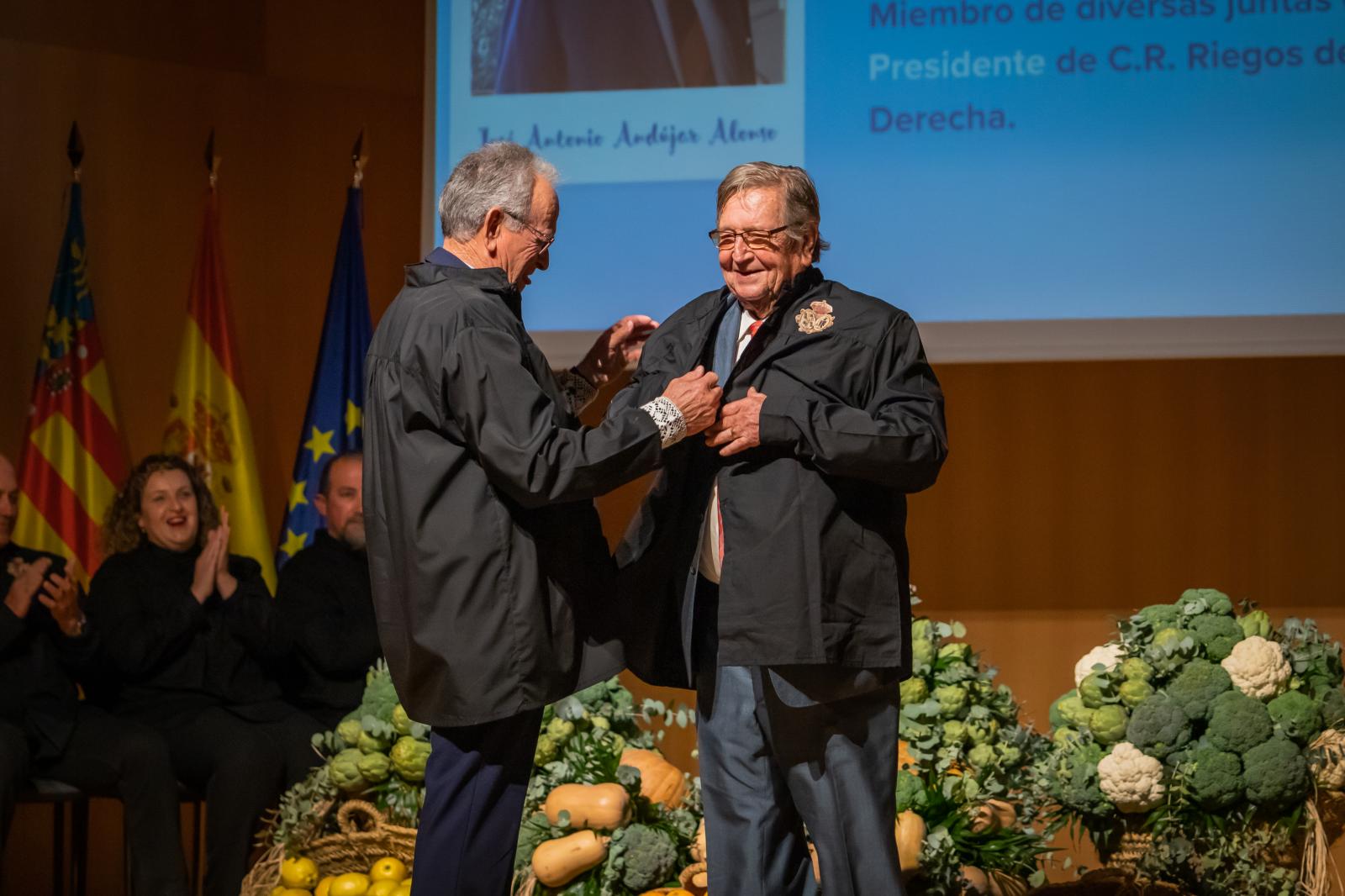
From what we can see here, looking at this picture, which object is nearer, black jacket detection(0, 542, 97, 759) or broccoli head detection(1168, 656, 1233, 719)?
broccoli head detection(1168, 656, 1233, 719)

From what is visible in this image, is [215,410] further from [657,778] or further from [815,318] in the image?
[815,318]

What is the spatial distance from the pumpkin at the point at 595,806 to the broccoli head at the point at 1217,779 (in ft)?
3.71

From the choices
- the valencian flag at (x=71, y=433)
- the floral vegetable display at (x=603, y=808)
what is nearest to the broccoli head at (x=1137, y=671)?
the floral vegetable display at (x=603, y=808)

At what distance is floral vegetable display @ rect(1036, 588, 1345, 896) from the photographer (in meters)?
2.86

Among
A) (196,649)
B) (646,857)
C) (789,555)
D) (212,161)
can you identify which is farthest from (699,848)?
(212,161)

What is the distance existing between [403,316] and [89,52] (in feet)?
10.5

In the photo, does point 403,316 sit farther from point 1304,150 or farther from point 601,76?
point 1304,150

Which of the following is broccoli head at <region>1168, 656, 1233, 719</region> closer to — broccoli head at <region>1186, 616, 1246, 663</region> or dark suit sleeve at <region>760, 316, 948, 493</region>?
broccoli head at <region>1186, 616, 1246, 663</region>

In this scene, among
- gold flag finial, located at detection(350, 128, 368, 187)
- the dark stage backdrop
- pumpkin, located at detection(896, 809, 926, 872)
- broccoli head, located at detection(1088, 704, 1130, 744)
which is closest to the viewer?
pumpkin, located at detection(896, 809, 926, 872)

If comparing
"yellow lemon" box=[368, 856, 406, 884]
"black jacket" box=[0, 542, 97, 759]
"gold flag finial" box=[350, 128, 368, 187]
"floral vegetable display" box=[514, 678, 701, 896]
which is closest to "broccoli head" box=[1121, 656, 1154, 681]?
"floral vegetable display" box=[514, 678, 701, 896]

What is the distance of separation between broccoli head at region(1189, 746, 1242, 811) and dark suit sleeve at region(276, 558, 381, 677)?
2164mm

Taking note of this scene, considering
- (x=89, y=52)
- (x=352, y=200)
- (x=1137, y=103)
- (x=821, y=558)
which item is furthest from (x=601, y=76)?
(x=821, y=558)

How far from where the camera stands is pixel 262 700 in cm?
406

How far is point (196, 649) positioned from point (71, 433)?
0.94m
